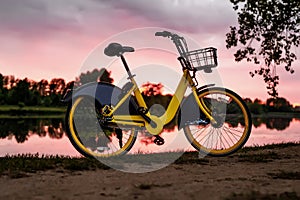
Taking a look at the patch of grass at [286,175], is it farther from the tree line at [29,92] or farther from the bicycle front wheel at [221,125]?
the tree line at [29,92]

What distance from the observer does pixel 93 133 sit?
806 centimetres

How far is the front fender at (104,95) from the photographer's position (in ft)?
24.6

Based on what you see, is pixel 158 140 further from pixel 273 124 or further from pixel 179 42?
pixel 273 124

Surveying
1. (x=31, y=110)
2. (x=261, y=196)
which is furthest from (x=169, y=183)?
(x=31, y=110)

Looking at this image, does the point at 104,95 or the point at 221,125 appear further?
the point at 221,125

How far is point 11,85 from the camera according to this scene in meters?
124

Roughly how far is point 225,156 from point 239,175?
2.18 m

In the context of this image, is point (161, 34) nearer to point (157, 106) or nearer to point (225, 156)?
point (157, 106)

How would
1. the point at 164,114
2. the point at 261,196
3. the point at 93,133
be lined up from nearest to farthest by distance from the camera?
the point at 261,196 → the point at 164,114 → the point at 93,133

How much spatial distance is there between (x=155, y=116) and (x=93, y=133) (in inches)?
55.0

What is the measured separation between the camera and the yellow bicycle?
24.6ft

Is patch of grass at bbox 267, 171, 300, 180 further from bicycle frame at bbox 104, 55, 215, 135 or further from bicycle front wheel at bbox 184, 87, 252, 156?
bicycle frame at bbox 104, 55, 215, 135

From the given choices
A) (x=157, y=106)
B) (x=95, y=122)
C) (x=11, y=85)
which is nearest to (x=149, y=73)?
(x=157, y=106)

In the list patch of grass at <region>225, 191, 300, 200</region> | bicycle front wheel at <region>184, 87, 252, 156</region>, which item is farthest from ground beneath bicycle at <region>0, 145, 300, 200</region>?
bicycle front wheel at <region>184, 87, 252, 156</region>
